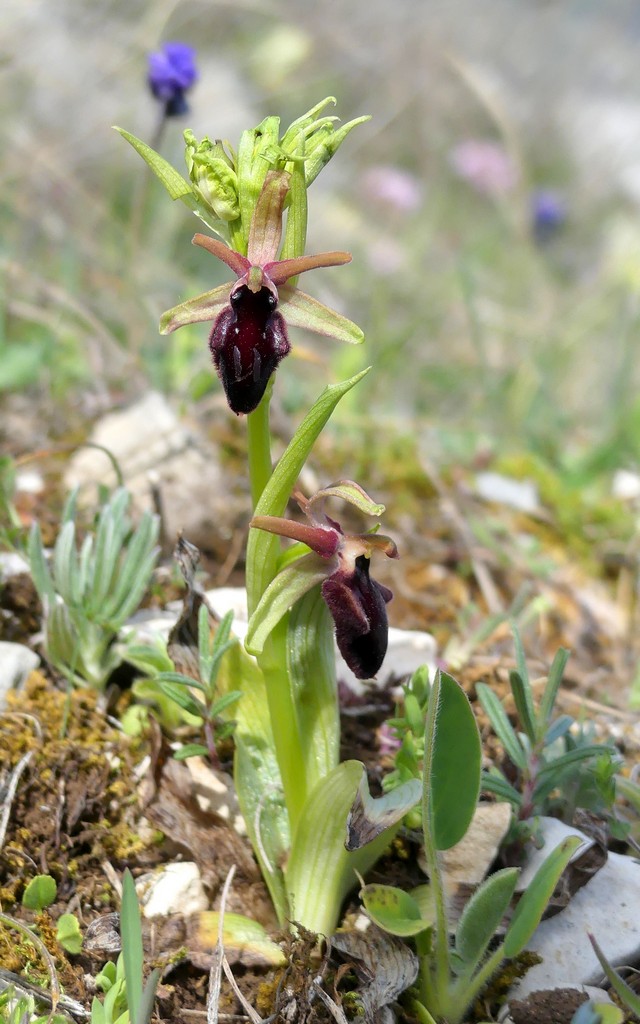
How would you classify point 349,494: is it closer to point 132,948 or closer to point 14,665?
point 132,948

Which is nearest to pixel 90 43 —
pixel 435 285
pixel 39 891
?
pixel 435 285

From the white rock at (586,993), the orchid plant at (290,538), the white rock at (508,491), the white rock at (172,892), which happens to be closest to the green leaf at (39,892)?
the white rock at (172,892)

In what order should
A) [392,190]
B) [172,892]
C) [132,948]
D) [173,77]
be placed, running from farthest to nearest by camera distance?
[392,190] < [173,77] < [172,892] < [132,948]

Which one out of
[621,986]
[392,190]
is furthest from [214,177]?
[392,190]

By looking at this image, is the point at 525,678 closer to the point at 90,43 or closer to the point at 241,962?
the point at 241,962

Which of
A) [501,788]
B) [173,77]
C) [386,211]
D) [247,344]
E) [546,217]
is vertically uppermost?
[386,211]

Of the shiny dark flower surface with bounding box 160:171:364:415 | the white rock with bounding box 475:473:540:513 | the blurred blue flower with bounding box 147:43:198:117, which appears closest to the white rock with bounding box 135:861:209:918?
the shiny dark flower surface with bounding box 160:171:364:415
